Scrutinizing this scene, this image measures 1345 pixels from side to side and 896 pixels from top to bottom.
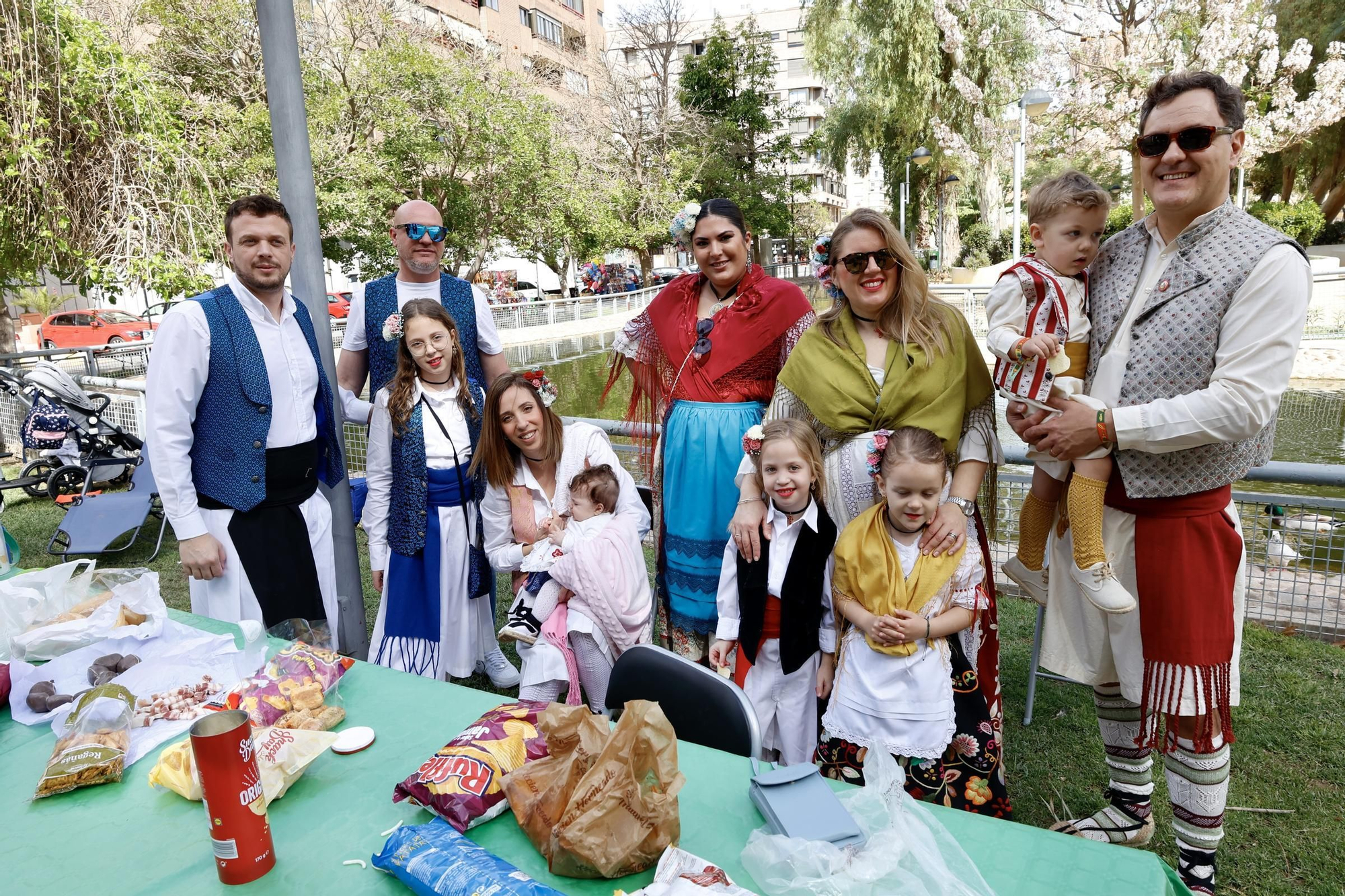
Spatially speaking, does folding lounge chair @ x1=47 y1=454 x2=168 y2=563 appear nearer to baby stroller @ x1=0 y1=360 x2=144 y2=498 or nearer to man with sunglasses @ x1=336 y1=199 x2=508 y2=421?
baby stroller @ x1=0 y1=360 x2=144 y2=498

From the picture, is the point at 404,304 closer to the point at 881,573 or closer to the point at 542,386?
the point at 542,386

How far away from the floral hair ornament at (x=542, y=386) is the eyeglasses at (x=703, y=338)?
0.65 m

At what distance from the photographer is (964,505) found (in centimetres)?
242

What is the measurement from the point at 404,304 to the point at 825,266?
1835mm

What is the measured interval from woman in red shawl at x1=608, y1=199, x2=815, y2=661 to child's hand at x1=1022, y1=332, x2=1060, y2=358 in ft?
3.10

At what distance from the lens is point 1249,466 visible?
2.04 m

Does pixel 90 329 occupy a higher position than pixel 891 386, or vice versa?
pixel 90 329

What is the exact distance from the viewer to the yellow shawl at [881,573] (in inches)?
90.0

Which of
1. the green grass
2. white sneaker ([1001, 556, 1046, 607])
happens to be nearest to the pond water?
the green grass

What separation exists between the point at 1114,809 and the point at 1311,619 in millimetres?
2077

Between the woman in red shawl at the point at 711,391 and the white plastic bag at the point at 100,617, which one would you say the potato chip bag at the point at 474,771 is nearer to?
the white plastic bag at the point at 100,617

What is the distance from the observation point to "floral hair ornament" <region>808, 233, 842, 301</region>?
2.59 metres

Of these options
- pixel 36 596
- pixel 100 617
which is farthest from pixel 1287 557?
pixel 36 596

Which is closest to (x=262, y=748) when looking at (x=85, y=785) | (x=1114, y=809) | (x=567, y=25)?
(x=85, y=785)
